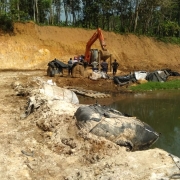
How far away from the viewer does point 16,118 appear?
919 centimetres

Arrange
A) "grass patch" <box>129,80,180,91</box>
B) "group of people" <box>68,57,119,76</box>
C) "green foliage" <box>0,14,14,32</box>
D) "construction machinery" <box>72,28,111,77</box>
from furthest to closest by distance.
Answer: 1. "green foliage" <box>0,14,14,32</box>
2. "group of people" <box>68,57,119,76</box>
3. "construction machinery" <box>72,28,111,77</box>
4. "grass patch" <box>129,80,180,91</box>

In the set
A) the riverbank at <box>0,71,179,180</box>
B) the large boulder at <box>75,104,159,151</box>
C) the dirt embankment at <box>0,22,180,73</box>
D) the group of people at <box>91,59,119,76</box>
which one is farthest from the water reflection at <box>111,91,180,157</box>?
the dirt embankment at <box>0,22,180,73</box>

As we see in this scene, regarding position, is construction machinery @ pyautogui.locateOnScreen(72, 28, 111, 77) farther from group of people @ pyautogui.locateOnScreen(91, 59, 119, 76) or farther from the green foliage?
the green foliage

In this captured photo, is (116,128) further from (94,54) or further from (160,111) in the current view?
(94,54)

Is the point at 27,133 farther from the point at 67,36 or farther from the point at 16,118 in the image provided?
the point at 67,36

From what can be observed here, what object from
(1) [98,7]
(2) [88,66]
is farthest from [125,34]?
(2) [88,66]

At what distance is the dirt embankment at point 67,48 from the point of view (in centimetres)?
2480

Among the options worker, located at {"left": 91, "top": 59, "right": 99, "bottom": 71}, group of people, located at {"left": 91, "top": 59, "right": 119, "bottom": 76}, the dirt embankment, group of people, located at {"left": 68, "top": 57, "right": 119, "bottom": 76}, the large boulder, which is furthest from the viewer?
the dirt embankment

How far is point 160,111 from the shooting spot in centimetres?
1316

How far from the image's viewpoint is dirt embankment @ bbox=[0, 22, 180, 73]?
2480 centimetres

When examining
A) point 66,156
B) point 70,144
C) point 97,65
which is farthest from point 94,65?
point 66,156

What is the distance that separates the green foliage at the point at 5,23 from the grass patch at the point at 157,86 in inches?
541

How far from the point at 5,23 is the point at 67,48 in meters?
6.11

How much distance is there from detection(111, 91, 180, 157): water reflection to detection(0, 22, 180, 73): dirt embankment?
9.14 m
